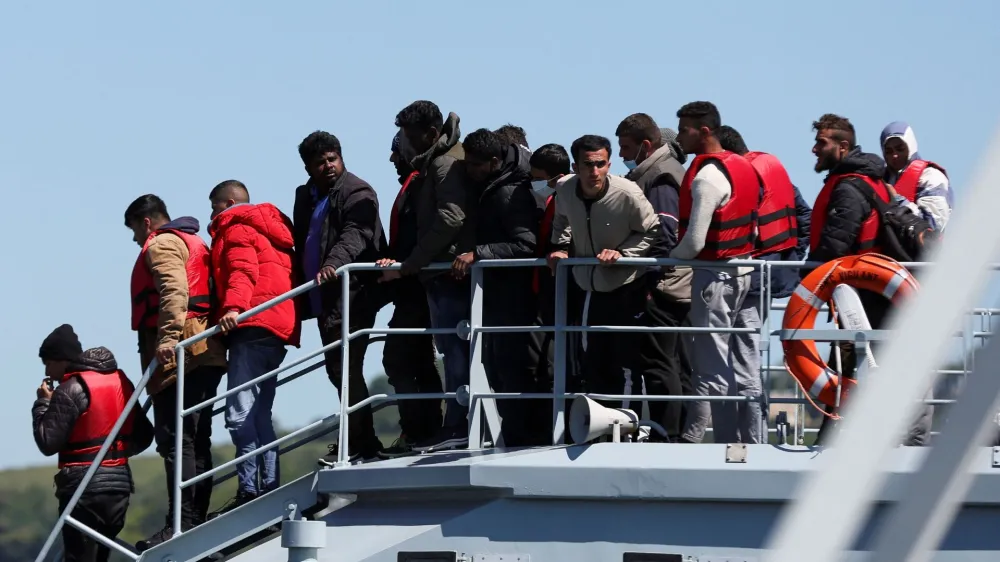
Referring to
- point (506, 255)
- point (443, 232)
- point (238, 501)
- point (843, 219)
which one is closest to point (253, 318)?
point (238, 501)

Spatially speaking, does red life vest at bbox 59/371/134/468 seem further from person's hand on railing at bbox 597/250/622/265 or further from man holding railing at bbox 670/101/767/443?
man holding railing at bbox 670/101/767/443

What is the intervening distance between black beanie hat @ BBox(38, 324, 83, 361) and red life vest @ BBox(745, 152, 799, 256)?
14.5 feet

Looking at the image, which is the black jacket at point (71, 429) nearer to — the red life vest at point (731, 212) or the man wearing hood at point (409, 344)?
the man wearing hood at point (409, 344)

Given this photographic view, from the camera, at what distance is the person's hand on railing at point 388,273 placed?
819cm

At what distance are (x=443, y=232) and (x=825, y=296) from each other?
7.01 ft

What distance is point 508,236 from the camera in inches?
318

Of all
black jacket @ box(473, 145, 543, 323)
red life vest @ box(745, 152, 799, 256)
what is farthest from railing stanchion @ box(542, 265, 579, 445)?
red life vest @ box(745, 152, 799, 256)

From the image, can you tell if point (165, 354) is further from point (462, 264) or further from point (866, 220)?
point (866, 220)

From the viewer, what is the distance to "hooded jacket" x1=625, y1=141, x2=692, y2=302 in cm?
810

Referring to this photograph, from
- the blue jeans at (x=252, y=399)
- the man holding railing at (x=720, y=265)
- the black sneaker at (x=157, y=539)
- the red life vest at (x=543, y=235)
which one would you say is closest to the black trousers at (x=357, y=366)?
the blue jeans at (x=252, y=399)

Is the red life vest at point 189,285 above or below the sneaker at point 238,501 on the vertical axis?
above

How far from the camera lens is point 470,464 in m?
7.52

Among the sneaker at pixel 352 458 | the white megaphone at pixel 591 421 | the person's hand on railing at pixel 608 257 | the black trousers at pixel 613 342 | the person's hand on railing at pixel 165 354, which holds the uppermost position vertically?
the person's hand on railing at pixel 608 257

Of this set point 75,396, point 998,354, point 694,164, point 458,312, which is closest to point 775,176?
point 694,164
